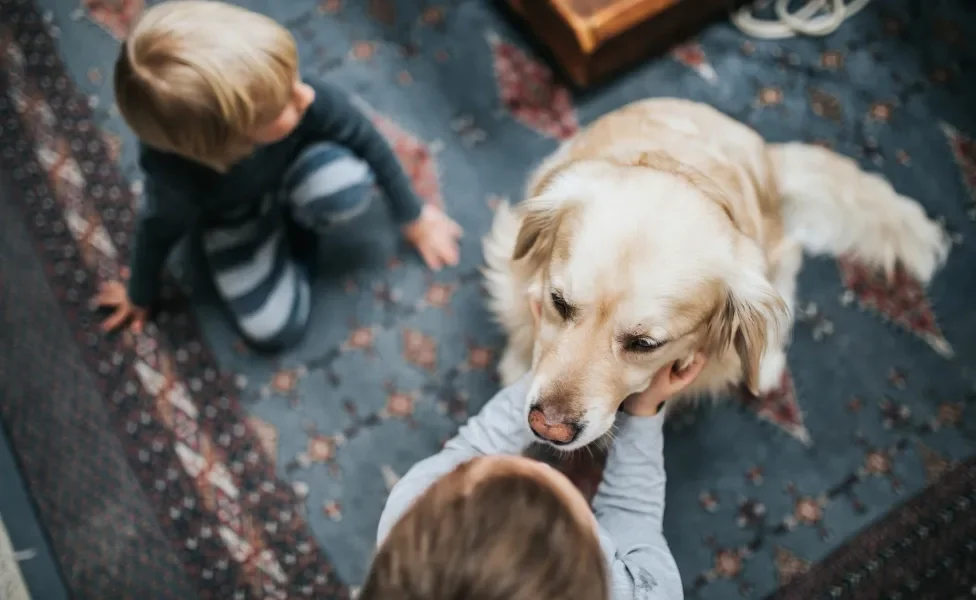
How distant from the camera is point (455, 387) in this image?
4.99ft

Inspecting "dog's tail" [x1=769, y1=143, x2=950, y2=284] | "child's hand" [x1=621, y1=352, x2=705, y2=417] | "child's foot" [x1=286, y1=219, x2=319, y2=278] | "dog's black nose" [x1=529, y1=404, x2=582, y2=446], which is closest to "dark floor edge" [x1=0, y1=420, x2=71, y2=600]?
"child's foot" [x1=286, y1=219, x2=319, y2=278]

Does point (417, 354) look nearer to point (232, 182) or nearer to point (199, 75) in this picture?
point (232, 182)

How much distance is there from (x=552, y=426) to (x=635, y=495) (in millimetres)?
227

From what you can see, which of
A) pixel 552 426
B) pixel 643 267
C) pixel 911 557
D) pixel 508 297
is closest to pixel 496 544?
pixel 552 426

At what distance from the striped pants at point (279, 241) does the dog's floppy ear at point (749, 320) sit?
733 mm

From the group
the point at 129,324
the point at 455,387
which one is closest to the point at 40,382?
the point at 129,324

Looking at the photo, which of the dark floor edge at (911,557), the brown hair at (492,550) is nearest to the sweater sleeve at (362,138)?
the brown hair at (492,550)

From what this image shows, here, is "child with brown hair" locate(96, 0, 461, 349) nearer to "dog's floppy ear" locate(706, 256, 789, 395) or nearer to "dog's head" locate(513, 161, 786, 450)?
"dog's head" locate(513, 161, 786, 450)

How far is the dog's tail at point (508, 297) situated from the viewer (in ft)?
4.31

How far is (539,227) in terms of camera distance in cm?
111

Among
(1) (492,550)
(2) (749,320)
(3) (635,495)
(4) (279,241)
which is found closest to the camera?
(1) (492,550)

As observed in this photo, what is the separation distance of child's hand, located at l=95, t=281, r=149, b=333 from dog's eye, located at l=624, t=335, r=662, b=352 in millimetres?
1012

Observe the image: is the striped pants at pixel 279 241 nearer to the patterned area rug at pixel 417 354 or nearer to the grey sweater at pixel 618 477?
the patterned area rug at pixel 417 354

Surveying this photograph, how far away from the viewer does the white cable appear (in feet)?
5.58
